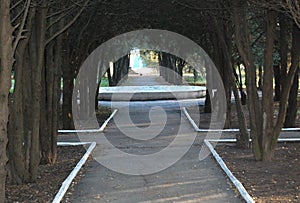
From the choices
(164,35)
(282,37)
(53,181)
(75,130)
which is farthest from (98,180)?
(164,35)

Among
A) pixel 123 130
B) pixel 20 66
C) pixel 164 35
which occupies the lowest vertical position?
pixel 123 130

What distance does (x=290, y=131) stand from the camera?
15.1 m

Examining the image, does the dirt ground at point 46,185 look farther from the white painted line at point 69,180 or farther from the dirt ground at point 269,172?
the dirt ground at point 269,172

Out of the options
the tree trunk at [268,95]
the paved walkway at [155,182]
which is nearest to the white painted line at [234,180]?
the paved walkway at [155,182]

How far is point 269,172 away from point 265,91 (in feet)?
5.75

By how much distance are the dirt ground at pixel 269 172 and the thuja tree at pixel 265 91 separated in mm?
403

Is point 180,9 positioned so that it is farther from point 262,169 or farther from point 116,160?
point 262,169

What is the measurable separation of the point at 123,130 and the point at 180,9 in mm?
4564

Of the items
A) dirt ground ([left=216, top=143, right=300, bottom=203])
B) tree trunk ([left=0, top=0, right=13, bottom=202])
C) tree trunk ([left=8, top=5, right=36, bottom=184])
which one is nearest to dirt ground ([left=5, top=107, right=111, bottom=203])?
tree trunk ([left=8, top=5, right=36, bottom=184])

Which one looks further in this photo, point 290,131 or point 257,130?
→ point 290,131

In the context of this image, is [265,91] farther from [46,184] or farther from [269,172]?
[46,184]

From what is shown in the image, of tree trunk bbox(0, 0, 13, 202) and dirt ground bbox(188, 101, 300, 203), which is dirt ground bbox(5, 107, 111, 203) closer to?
tree trunk bbox(0, 0, 13, 202)

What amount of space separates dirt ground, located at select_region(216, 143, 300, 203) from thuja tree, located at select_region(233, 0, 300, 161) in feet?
1.32

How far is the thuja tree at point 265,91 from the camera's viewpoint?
1002 cm
